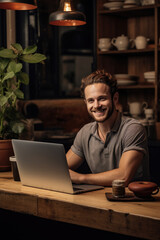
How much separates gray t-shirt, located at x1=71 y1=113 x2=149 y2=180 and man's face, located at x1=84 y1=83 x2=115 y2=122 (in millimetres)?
90

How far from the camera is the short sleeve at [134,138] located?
2.21 meters

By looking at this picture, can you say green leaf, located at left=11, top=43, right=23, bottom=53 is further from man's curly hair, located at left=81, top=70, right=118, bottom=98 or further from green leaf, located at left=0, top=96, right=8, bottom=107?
man's curly hair, located at left=81, top=70, right=118, bottom=98

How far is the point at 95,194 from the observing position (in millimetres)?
1860

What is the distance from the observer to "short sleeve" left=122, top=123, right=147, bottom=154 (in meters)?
2.21

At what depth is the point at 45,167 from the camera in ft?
6.33

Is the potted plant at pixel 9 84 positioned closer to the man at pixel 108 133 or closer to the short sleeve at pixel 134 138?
the man at pixel 108 133

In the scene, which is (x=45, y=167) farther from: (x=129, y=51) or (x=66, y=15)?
(x=129, y=51)

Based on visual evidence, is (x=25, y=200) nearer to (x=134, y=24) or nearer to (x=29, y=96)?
(x=29, y=96)

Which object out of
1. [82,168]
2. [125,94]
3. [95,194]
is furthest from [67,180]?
[125,94]

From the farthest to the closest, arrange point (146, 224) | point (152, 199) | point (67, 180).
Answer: point (67, 180)
point (152, 199)
point (146, 224)

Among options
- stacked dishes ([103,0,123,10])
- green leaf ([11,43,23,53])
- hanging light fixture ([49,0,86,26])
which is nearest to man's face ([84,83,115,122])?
green leaf ([11,43,23,53])

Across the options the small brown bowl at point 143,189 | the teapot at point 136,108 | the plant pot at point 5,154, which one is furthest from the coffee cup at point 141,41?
the small brown bowl at point 143,189

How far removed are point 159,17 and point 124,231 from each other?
3087 millimetres

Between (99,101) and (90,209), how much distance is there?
0.83 m
